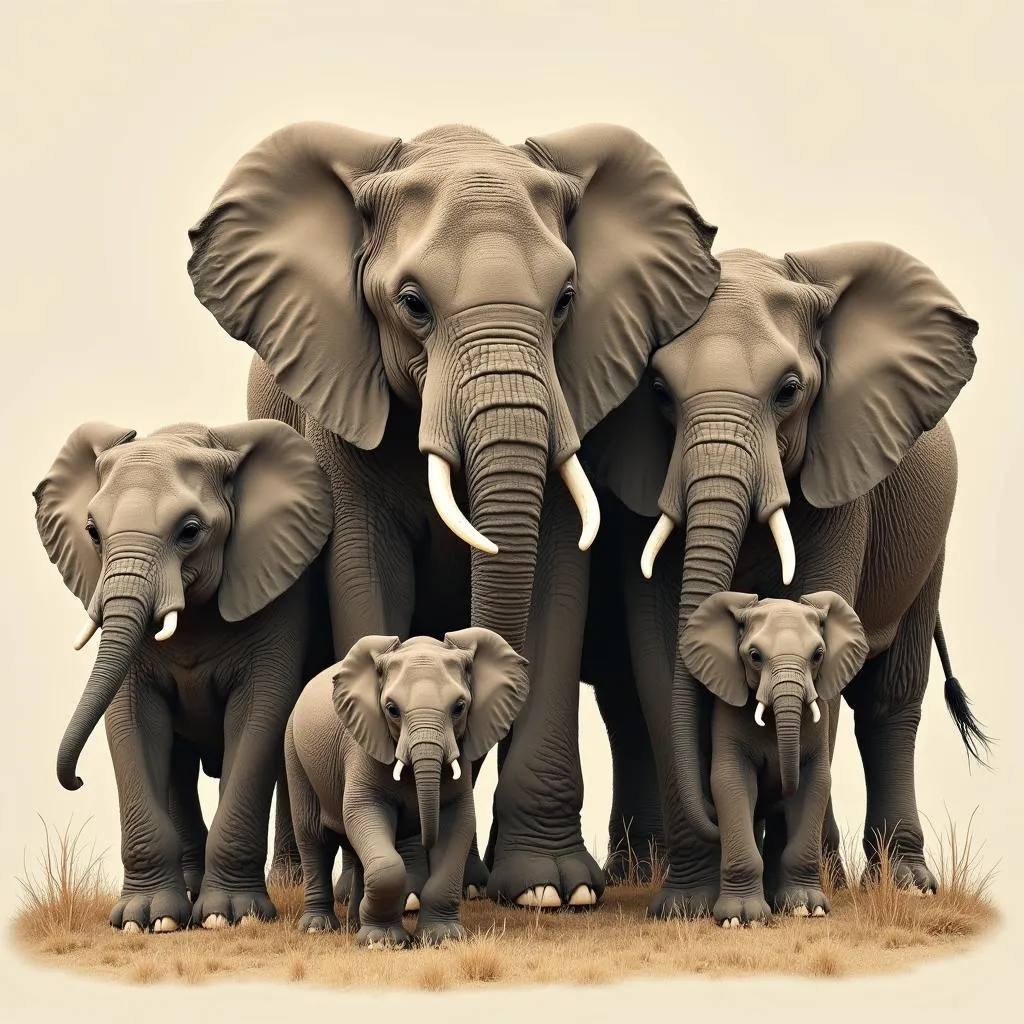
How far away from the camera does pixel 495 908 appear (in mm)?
13578

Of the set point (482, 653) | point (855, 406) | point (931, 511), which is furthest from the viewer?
point (931, 511)

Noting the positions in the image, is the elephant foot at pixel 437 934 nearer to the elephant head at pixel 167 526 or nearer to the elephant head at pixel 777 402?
the elephant head at pixel 777 402

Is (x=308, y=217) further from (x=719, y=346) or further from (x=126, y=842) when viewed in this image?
(x=126, y=842)

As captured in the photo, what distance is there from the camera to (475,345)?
13.0 meters

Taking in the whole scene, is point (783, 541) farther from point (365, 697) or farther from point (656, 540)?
point (365, 697)

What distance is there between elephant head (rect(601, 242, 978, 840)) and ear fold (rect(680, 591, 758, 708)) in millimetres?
227

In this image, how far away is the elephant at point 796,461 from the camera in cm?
1341

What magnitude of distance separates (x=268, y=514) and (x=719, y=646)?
7.31 feet

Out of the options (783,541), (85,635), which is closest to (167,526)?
(85,635)

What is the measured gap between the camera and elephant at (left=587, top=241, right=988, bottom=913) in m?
13.4

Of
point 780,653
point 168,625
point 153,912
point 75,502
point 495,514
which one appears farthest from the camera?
point 75,502

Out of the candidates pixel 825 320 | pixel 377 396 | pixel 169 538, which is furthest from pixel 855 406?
pixel 169 538

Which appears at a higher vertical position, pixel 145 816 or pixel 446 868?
pixel 145 816

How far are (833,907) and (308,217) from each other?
13.0 ft
